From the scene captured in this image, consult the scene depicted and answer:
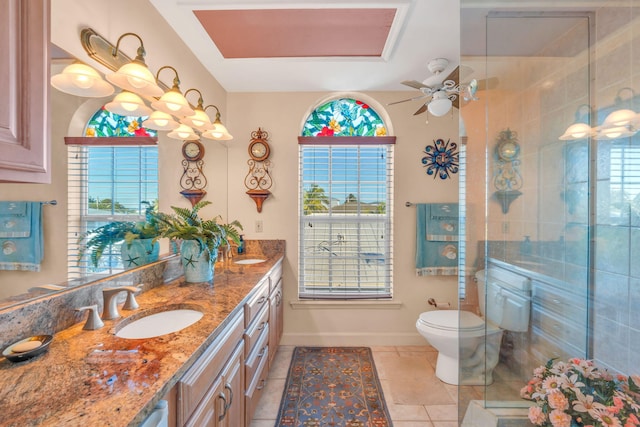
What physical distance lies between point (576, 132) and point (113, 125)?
226 cm

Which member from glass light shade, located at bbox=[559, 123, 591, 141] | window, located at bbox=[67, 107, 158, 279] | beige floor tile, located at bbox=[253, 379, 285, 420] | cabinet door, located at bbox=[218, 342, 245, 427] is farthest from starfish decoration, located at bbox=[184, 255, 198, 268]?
glass light shade, located at bbox=[559, 123, 591, 141]

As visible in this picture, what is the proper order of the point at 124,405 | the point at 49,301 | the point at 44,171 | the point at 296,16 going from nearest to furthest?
the point at 124,405, the point at 44,171, the point at 49,301, the point at 296,16

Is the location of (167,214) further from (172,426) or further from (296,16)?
(296,16)

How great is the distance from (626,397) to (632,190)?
0.83 meters

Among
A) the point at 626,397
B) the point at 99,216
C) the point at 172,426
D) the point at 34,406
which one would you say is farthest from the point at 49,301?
the point at 626,397

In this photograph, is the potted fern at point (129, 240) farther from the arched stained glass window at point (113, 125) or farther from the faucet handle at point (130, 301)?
the arched stained glass window at point (113, 125)

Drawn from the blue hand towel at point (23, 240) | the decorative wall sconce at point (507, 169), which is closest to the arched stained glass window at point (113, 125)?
the blue hand towel at point (23, 240)

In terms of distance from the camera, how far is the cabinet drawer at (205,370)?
829 mm

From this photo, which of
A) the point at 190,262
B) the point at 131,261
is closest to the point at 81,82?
the point at 131,261

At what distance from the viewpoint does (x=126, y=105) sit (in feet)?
4.29

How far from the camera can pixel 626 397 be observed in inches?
40.6

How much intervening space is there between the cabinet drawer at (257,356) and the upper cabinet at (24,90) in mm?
1223

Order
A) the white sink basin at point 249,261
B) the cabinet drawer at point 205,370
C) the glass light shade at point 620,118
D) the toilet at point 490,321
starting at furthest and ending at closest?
the white sink basin at point 249,261
the toilet at point 490,321
the glass light shade at point 620,118
the cabinet drawer at point 205,370

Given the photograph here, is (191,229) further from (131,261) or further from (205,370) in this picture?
(205,370)
